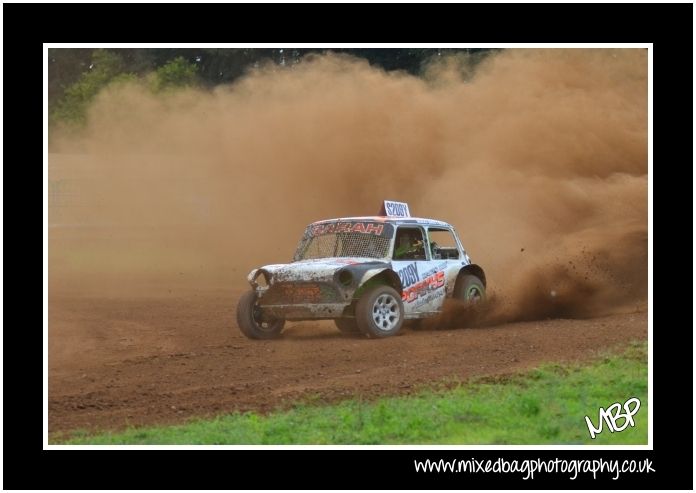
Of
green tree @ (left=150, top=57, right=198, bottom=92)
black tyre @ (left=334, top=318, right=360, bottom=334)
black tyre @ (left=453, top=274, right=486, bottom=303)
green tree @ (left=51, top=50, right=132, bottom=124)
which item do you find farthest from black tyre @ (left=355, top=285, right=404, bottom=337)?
green tree @ (left=51, top=50, right=132, bottom=124)

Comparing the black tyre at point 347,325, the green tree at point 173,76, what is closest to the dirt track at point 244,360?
the black tyre at point 347,325

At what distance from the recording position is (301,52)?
23875 millimetres

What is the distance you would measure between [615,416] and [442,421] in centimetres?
175

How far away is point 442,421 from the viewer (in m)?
9.93

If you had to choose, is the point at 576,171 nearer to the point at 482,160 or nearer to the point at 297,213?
the point at 482,160

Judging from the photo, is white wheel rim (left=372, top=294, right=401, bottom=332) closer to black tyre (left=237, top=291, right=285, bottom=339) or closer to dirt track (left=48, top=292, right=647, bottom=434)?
dirt track (left=48, top=292, right=647, bottom=434)

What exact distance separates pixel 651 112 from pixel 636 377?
3208mm

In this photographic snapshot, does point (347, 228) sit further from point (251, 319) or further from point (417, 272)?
point (251, 319)

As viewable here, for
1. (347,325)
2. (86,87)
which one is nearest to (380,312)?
(347,325)

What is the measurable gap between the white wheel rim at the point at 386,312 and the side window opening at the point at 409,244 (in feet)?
2.65

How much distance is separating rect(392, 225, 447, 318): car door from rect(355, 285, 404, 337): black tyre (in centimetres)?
30

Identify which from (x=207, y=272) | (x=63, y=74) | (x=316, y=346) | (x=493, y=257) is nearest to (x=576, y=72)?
(x=493, y=257)

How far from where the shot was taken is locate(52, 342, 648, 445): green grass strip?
954cm

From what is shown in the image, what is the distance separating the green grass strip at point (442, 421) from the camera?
31.3 feet
